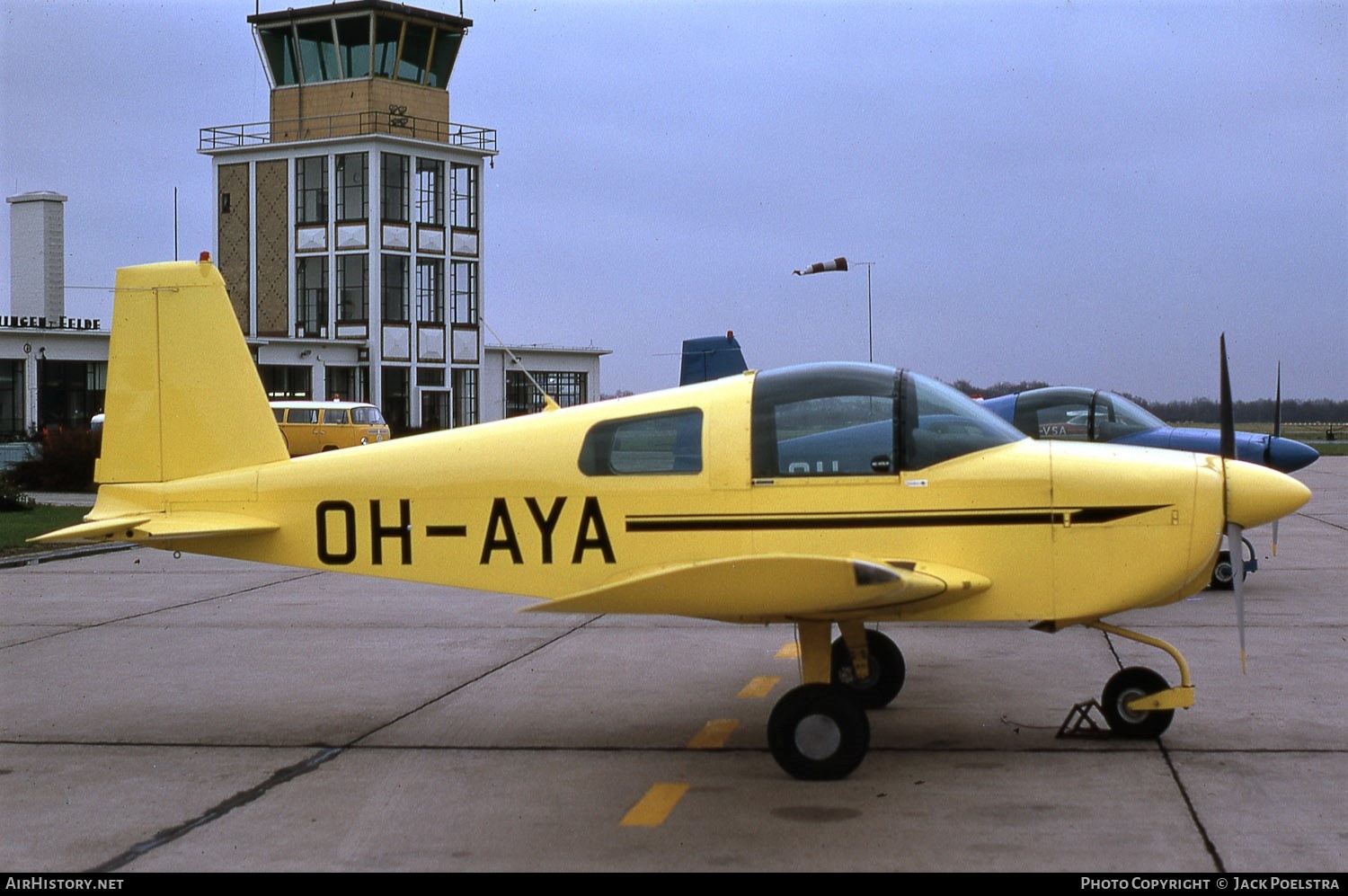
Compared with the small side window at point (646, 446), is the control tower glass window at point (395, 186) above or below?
above

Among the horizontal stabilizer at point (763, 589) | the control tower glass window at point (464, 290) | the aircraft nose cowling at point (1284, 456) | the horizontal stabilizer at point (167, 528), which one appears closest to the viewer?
the horizontal stabilizer at point (763, 589)

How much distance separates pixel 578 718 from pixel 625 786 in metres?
1.50

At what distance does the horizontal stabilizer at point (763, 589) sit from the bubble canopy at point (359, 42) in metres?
51.1

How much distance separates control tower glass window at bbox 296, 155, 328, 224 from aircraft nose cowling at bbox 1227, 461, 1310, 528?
5178cm

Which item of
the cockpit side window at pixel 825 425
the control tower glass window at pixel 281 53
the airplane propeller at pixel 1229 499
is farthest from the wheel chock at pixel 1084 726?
the control tower glass window at pixel 281 53

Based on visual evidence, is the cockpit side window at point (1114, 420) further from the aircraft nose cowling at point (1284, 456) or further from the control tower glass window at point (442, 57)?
the control tower glass window at point (442, 57)

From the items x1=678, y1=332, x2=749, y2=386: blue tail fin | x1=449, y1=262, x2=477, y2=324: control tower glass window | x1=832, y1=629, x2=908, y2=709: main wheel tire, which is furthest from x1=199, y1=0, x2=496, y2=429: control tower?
x1=832, y1=629, x2=908, y2=709: main wheel tire

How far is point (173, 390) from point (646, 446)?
2846mm

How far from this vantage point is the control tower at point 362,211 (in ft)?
175

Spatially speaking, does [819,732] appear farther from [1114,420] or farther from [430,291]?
[430,291]

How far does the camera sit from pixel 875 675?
26.5 feet

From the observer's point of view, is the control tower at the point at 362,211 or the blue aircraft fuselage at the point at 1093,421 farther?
the control tower at the point at 362,211

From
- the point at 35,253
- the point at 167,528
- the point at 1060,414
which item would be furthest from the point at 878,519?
the point at 35,253

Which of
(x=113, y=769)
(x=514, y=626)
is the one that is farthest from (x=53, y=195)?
(x=113, y=769)
